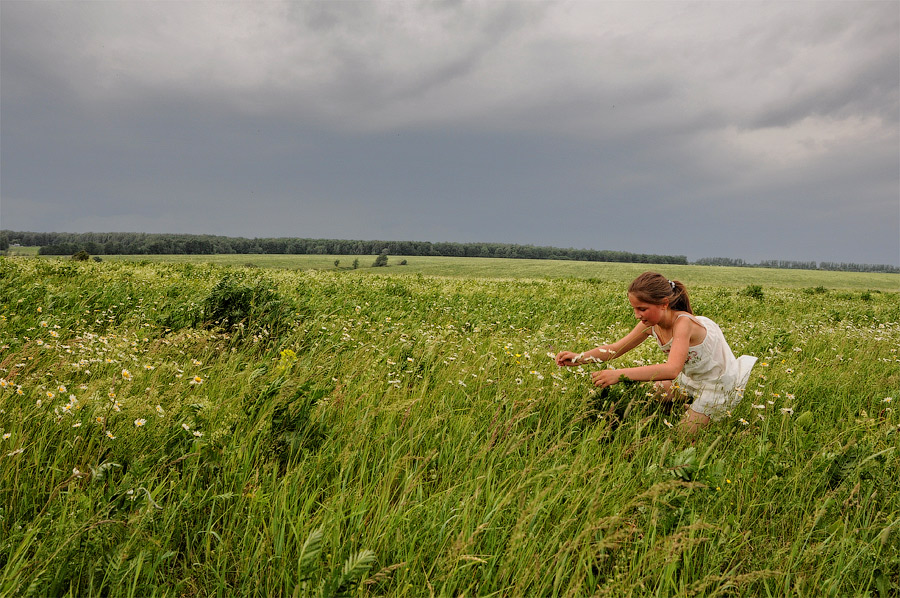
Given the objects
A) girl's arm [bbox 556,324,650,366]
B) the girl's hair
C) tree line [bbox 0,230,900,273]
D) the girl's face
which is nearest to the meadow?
girl's arm [bbox 556,324,650,366]

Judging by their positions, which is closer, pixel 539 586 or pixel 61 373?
pixel 539 586

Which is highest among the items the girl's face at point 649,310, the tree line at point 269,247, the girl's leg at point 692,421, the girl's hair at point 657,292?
the tree line at point 269,247

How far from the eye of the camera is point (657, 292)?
4168 mm

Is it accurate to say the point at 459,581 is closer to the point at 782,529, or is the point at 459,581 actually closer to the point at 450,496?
the point at 450,496

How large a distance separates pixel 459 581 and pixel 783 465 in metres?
2.41

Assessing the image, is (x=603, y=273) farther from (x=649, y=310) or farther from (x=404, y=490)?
(x=404, y=490)

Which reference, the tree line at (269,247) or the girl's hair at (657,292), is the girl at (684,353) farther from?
the tree line at (269,247)

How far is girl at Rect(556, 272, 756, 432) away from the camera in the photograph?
4027 millimetres

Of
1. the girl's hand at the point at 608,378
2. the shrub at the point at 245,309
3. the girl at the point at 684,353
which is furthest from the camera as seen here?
the shrub at the point at 245,309

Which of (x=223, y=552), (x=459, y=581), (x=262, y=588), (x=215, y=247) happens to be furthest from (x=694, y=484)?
(x=215, y=247)

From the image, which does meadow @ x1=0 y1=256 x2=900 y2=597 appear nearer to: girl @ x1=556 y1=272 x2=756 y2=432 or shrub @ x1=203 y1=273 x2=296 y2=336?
girl @ x1=556 y1=272 x2=756 y2=432

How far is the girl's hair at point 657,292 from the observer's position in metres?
4.17

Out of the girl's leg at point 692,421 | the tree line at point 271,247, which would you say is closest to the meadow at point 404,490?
the girl's leg at point 692,421

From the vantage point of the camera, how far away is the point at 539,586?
1.99m
